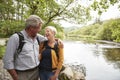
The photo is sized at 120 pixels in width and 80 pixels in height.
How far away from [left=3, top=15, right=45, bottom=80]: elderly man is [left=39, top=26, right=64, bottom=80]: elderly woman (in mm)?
454

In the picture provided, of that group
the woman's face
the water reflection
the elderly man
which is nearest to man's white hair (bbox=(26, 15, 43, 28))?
the elderly man

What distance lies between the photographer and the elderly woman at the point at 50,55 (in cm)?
394

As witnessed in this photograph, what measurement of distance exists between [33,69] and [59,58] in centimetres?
63

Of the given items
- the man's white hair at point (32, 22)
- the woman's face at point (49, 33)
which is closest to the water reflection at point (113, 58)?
the woman's face at point (49, 33)

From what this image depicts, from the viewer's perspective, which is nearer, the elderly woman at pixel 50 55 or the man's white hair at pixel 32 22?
the man's white hair at pixel 32 22

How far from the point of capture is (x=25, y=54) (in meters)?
3.33

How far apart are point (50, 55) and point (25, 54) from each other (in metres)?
0.69

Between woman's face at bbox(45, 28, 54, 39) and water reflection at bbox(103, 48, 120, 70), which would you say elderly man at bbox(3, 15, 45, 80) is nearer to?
woman's face at bbox(45, 28, 54, 39)

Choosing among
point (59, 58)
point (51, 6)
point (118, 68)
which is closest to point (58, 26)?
point (51, 6)

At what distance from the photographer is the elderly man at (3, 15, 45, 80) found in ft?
10.5

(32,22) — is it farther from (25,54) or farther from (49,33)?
(49,33)

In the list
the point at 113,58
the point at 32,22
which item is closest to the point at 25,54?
the point at 32,22

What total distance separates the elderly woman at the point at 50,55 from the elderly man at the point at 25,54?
0.45 m

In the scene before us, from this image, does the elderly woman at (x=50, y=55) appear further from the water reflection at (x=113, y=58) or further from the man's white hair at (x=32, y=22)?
the water reflection at (x=113, y=58)
